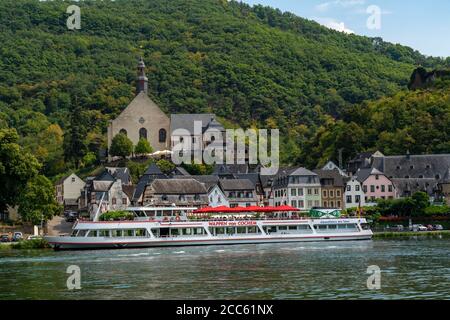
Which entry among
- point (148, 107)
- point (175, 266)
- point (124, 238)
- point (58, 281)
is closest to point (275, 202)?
point (148, 107)

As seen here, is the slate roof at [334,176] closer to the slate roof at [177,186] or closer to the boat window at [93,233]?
the slate roof at [177,186]

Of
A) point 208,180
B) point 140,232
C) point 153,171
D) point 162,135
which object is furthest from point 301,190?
point 140,232

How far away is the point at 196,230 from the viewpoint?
296ft

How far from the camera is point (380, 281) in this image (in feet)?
159

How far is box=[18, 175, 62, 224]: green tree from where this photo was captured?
96250mm

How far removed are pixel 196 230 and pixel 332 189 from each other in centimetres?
4273

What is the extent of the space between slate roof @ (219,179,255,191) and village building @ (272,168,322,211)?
16.2 ft

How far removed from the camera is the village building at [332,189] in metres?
128

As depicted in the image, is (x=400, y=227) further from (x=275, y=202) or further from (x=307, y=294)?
(x=307, y=294)

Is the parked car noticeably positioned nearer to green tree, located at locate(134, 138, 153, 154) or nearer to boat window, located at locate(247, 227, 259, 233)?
boat window, located at locate(247, 227, 259, 233)

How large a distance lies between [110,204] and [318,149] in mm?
51424

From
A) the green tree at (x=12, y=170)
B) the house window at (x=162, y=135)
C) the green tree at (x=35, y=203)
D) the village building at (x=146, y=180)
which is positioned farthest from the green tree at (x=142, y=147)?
the green tree at (x=12, y=170)

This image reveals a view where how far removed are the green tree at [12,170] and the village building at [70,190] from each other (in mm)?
42509

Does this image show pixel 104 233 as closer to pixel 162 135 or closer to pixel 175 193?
pixel 175 193
